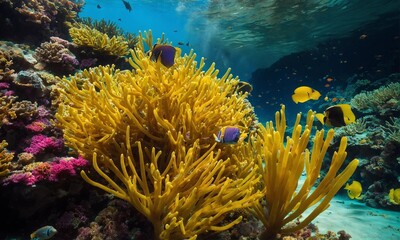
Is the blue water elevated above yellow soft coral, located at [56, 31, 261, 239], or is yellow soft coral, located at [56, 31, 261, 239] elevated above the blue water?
the blue water

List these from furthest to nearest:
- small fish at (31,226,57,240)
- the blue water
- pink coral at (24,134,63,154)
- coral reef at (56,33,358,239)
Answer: the blue water → pink coral at (24,134,63,154) → small fish at (31,226,57,240) → coral reef at (56,33,358,239)

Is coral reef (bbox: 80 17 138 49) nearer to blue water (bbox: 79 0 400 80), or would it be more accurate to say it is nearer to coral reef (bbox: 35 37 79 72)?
coral reef (bbox: 35 37 79 72)

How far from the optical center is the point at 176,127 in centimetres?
283

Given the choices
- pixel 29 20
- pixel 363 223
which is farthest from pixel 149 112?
pixel 29 20

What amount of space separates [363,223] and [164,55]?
5.12 meters

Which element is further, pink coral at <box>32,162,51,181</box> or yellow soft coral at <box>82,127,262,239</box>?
pink coral at <box>32,162,51,181</box>

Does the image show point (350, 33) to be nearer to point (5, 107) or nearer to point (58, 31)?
point (58, 31)

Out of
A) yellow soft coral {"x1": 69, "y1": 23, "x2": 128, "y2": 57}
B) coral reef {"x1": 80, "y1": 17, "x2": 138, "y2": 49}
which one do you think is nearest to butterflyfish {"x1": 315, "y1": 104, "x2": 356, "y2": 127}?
yellow soft coral {"x1": 69, "y1": 23, "x2": 128, "y2": 57}

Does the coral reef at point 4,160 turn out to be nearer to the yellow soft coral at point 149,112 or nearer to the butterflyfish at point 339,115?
the yellow soft coral at point 149,112

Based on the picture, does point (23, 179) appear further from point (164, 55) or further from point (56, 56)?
point (56, 56)

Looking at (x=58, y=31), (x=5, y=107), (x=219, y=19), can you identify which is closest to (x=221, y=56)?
(x=219, y=19)

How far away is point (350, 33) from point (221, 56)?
1703 centimetres

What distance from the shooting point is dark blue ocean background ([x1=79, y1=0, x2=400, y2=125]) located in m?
20.5

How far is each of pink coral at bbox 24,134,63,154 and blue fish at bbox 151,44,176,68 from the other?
6.11 ft
